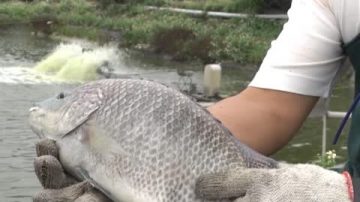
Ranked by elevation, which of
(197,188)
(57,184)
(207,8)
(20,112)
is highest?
(197,188)

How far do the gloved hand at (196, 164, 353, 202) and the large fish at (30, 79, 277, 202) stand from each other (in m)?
0.12

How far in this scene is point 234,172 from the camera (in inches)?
75.3

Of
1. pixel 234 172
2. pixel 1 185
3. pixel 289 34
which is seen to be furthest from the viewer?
pixel 1 185

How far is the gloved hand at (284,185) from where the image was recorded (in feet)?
5.69

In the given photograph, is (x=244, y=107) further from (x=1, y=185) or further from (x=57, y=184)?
(x=1, y=185)

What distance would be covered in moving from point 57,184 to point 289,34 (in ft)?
2.90

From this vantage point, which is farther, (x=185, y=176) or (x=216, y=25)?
(x=216, y=25)

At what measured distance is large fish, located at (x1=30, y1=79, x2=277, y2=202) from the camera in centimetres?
204

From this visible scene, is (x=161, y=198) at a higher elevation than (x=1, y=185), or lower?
higher

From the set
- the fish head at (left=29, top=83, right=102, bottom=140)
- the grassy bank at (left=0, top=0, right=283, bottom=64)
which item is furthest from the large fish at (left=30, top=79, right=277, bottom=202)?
the grassy bank at (left=0, top=0, right=283, bottom=64)

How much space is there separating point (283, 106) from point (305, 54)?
193 mm

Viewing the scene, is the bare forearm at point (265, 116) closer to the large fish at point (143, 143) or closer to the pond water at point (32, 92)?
the large fish at point (143, 143)

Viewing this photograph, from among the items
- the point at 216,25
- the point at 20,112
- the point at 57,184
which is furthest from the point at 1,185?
the point at 216,25

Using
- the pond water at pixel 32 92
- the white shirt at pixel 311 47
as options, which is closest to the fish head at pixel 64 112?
the white shirt at pixel 311 47
